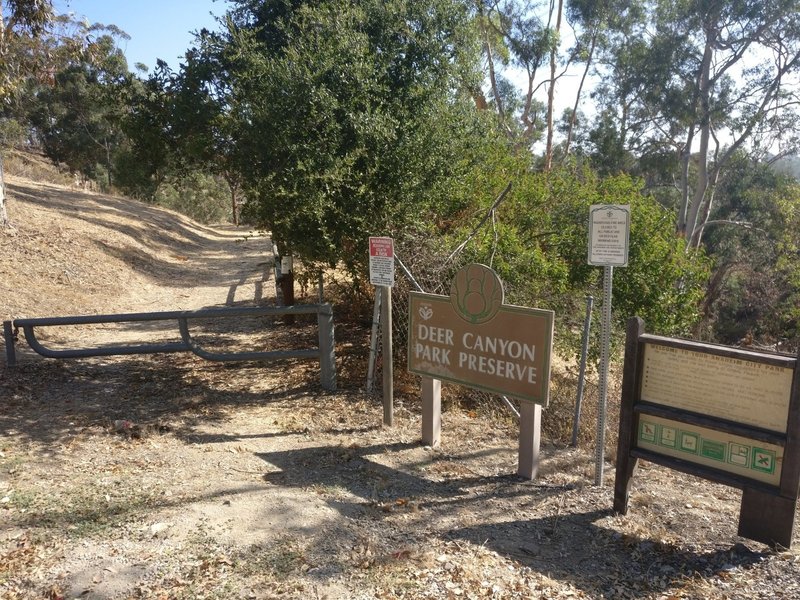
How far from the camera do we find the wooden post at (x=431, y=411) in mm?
5789

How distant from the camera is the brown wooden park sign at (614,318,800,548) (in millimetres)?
3963

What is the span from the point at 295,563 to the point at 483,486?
1.85 metres

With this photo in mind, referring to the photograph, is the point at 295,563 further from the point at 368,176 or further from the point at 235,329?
the point at 235,329

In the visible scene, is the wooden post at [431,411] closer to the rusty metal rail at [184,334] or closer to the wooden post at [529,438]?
the wooden post at [529,438]

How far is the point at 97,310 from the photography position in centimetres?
1155

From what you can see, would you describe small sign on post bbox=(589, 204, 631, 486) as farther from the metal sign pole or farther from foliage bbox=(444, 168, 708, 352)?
foliage bbox=(444, 168, 708, 352)

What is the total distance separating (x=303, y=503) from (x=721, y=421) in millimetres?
2818

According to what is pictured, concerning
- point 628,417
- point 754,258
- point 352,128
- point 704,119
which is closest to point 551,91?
point 704,119

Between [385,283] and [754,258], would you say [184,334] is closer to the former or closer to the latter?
[385,283]

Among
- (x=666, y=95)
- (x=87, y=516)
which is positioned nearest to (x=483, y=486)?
(x=87, y=516)

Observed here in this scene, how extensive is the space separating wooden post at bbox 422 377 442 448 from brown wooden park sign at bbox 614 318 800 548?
1.70 metres

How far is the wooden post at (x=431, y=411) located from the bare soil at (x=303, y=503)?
0.13 meters

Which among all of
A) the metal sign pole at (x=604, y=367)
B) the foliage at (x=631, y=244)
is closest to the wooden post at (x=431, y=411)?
the metal sign pole at (x=604, y=367)

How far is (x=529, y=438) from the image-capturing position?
17.1 feet
